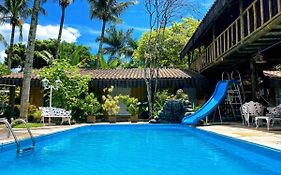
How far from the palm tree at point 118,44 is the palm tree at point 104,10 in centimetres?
835

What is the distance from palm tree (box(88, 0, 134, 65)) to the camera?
30.2m

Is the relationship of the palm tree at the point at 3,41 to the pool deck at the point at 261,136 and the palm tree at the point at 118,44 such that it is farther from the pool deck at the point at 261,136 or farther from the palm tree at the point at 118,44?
the pool deck at the point at 261,136

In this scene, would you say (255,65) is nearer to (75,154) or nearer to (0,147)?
(75,154)

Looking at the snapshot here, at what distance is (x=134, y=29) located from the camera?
41.1m

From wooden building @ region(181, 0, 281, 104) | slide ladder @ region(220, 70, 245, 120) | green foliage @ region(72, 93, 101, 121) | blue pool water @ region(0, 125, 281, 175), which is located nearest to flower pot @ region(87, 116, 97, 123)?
green foliage @ region(72, 93, 101, 121)

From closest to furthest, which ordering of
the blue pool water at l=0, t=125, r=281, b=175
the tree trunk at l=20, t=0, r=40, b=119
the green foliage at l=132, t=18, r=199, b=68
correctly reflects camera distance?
the blue pool water at l=0, t=125, r=281, b=175, the tree trunk at l=20, t=0, r=40, b=119, the green foliage at l=132, t=18, r=199, b=68

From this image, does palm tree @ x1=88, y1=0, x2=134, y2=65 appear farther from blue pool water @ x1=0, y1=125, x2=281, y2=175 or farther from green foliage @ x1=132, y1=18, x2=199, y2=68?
blue pool water @ x1=0, y1=125, x2=281, y2=175

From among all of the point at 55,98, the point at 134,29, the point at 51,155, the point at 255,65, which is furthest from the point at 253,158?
the point at 134,29

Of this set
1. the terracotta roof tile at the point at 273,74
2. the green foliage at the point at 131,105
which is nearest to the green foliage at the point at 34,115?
the green foliage at the point at 131,105

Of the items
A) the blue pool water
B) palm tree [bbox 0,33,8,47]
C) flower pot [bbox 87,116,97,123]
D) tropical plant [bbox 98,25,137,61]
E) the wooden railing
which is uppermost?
tropical plant [bbox 98,25,137,61]

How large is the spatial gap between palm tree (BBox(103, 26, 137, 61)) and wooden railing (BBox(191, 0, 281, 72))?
23192mm

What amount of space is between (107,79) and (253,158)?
1431 cm

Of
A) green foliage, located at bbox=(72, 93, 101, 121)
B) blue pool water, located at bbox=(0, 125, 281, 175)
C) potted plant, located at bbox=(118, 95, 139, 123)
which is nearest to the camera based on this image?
blue pool water, located at bbox=(0, 125, 281, 175)

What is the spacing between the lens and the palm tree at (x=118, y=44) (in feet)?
130
